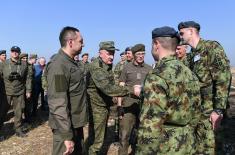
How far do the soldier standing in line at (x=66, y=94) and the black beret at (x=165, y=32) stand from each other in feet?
5.60

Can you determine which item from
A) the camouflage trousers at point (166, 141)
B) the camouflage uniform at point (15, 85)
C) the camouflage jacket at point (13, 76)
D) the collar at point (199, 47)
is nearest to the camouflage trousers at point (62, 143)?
the camouflage trousers at point (166, 141)

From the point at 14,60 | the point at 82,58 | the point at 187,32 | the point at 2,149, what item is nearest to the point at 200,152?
the point at 187,32

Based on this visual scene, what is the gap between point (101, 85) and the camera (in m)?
6.98

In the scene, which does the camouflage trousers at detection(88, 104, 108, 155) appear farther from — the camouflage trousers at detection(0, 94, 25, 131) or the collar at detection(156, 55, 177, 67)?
the camouflage trousers at detection(0, 94, 25, 131)

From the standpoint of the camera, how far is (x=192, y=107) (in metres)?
4.02

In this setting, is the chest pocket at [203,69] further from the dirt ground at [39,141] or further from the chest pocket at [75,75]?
the dirt ground at [39,141]

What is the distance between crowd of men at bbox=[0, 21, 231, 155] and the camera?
381 centimetres

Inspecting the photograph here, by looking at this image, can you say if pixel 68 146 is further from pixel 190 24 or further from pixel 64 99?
pixel 190 24

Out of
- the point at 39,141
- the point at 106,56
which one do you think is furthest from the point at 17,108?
the point at 106,56

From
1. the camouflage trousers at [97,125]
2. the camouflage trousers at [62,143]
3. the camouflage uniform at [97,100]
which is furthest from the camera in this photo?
the camouflage trousers at [97,125]

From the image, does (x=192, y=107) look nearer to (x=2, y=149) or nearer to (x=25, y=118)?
(x=2, y=149)

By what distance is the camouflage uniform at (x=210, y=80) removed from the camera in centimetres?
575

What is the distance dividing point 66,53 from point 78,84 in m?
0.51

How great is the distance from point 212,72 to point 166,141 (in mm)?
2297
